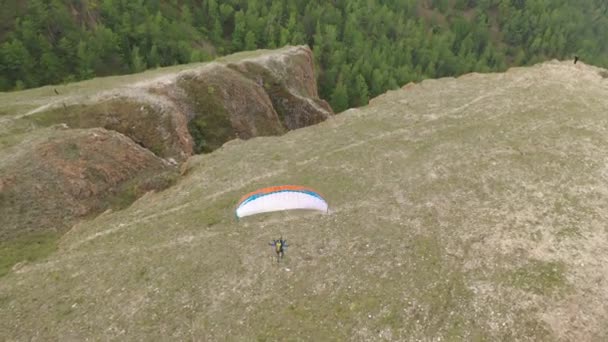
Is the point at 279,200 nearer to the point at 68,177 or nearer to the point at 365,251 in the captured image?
the point at 365,251

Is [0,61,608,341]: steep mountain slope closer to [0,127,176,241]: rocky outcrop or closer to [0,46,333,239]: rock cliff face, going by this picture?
[0,127,176,241]: rocky outcrop

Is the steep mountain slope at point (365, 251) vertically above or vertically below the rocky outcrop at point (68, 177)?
below

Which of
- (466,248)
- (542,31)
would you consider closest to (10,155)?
(466,248)

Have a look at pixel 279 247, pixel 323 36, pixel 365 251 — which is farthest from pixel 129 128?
pixel 323 36

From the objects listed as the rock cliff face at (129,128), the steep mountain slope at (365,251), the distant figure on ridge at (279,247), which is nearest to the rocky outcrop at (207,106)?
the rock cliff face at (129,128)

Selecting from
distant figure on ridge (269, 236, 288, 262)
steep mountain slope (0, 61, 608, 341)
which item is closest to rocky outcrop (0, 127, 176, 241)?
steep mountain slope (0, 61, 608, 341)

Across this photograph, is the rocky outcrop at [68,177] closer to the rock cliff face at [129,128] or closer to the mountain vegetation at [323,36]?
the rock cliff face at [129,128]
